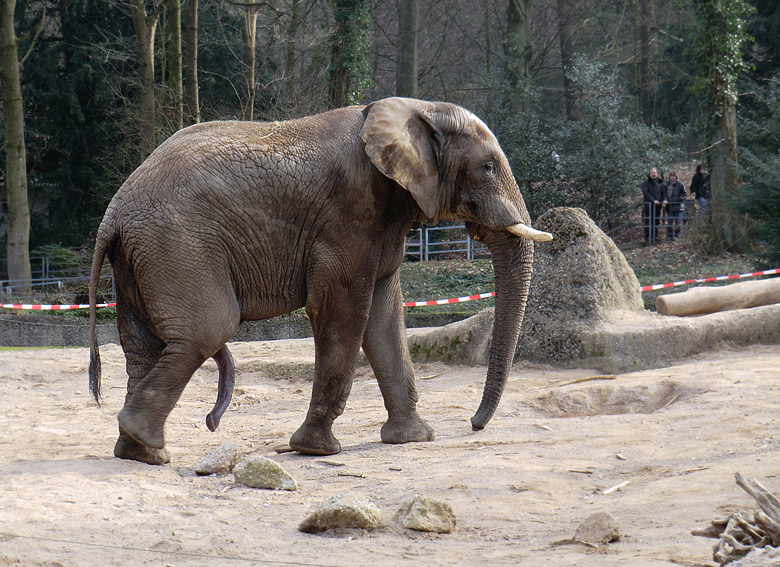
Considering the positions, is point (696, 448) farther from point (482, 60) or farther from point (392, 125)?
point (482, 60)

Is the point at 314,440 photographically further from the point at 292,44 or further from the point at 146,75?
the point at 292,44

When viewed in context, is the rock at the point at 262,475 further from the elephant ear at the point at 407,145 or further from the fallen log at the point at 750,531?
the fallen log at the point at 750,531

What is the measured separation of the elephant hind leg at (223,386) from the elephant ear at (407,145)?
5.90ft

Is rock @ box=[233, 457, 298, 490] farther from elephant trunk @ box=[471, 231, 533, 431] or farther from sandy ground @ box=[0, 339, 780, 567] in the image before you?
elephant trunk @ box=[471, 231, 533, 431]

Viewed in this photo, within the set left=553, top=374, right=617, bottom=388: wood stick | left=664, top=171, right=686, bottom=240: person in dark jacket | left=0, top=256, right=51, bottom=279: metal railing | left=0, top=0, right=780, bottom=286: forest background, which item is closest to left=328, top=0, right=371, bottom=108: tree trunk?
left=0, top=0, right=780, bottom=286: forest background

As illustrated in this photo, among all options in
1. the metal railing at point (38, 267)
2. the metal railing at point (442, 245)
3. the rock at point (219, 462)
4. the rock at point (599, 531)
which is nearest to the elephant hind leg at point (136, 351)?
the rock at point (219, 462)

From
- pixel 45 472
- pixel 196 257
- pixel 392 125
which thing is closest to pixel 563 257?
pixel 392 125

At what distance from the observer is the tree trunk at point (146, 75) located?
20.3 metres

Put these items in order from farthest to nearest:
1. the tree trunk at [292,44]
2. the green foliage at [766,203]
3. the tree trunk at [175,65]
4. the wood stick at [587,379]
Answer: the tree trunk at [292,44] → the tree trunk at [175,65] → the green foliage at [766,203] → the wood stick at [587,379]

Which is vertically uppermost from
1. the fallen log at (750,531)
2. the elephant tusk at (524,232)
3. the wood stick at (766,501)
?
the elephant tusk at (524,232)

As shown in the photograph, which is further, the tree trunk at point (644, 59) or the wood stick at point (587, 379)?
the tree trunk at point (644, 59)

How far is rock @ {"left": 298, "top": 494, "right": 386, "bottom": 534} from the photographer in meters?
4.89

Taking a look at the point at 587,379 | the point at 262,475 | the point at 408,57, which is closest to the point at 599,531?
the point at 262,475

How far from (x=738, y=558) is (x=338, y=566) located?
1.68 meters
